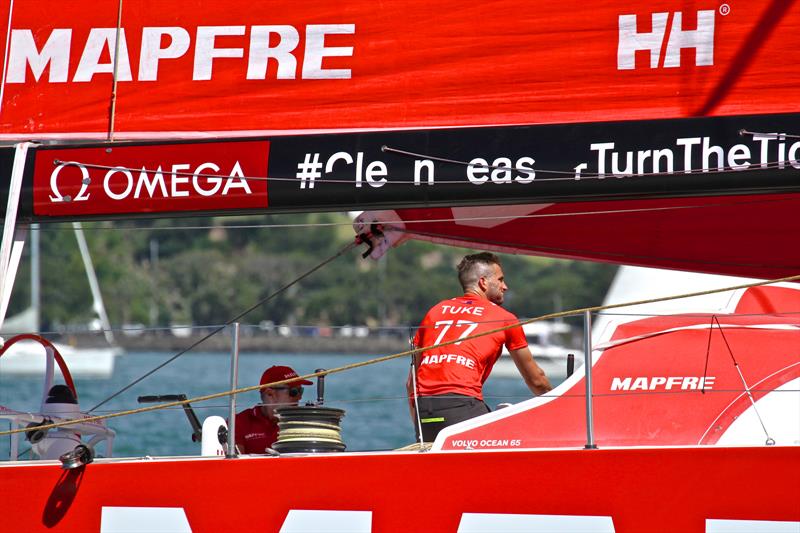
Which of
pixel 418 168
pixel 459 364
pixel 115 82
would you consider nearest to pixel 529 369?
pixel 459 364

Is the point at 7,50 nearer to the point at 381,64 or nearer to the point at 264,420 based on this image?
the point at 381,64

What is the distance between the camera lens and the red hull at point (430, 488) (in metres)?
4.30

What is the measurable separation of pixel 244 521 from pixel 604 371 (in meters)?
1.73

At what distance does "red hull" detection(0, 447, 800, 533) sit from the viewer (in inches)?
169

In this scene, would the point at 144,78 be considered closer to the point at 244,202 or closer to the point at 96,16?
the point at 96,16

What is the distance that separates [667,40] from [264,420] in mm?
2230

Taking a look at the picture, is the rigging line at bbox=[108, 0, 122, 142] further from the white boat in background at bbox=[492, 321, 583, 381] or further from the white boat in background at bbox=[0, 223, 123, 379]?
the white boat in background at bbox=[492, 321, 583, 381]

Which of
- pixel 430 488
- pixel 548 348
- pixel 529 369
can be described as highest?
pixel 548 348

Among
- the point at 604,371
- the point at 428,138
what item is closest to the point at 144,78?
the point at 428,138

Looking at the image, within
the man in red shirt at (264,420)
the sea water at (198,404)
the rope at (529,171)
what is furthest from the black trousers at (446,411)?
the rope at (529,171)

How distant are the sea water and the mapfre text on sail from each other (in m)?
1.38

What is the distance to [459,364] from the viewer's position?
16.7 ft

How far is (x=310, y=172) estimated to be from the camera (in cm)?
520

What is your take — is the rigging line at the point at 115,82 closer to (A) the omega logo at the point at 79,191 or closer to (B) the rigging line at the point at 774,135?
(A) the omega logo at the point at 79,191
